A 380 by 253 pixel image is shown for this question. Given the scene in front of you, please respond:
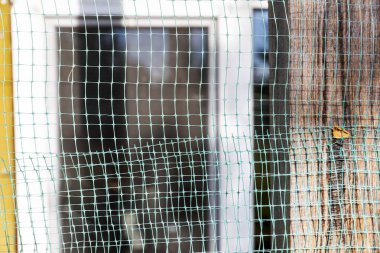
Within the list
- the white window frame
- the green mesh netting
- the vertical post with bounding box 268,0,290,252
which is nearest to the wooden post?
the vertical post with bounding box 268,0,290,252

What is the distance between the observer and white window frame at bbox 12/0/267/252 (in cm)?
228

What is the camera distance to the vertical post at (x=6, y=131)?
2.27 metres

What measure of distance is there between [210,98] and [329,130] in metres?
0.63

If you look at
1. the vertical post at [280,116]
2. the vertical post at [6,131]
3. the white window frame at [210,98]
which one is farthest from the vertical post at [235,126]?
the vertical post at [6,131]

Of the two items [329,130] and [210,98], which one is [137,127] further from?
[329,130]

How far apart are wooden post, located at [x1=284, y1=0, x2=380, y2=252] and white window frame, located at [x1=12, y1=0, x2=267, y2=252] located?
12.8 inches

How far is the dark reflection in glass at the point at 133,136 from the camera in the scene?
7.61 ft

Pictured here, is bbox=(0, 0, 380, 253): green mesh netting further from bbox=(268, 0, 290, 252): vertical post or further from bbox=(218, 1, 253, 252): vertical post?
bbox=(268, 0, 290, 252): vertical post

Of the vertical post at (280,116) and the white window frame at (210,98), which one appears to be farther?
the white window frame at (210,98)

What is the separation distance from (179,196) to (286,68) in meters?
0.72

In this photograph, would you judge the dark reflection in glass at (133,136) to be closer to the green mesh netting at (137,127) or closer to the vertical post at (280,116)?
the green mesh netting at (137,127)

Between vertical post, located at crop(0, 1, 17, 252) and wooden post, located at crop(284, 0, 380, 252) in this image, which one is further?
vertical post, located at crop(0, 1, 17, 252)

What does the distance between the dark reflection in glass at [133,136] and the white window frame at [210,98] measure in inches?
1.8

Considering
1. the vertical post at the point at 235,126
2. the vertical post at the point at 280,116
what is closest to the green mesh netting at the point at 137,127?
the vertical post at the point at 235,126
